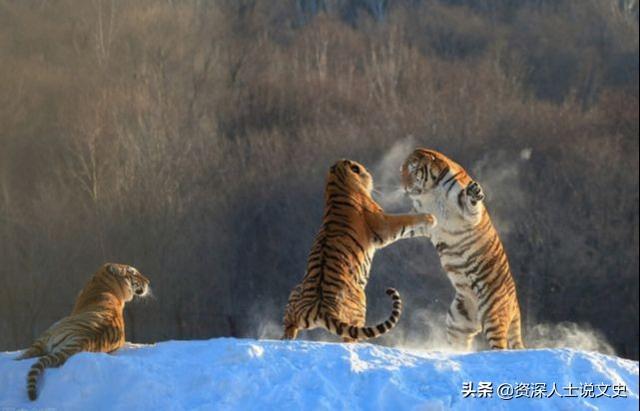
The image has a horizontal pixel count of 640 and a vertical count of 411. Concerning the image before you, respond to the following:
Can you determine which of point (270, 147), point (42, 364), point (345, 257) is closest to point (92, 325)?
point (42, 364)

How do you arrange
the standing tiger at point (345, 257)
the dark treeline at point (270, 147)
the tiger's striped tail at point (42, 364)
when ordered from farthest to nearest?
1. the dark treeline at point (270, 147)
2. the standing tiger at point (345, 257)
3. the tiger's striped tail at point (42, 364)

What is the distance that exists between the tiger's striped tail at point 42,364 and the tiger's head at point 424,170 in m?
2.33

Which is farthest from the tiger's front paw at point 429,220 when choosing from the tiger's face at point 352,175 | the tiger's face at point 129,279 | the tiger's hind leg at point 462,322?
the tiger's face at point 129,279

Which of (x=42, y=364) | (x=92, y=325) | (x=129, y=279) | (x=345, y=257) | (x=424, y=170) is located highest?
(x=424, y=170)

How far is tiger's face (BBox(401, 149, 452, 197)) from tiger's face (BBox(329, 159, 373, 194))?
37 cm

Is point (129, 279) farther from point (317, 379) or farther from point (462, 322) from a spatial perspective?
point (462, 322)

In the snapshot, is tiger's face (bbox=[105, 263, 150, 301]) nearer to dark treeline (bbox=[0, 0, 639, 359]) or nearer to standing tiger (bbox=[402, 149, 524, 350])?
standing tiger (bbox=[402, 149, 524, 350])

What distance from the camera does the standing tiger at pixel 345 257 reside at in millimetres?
5957

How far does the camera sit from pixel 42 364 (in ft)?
17.4

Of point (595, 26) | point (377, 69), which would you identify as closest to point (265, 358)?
point (377, 69)

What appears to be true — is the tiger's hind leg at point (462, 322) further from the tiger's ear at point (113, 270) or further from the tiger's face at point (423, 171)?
the tiger's ear at point (113, 270)

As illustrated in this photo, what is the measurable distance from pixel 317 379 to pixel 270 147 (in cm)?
1604

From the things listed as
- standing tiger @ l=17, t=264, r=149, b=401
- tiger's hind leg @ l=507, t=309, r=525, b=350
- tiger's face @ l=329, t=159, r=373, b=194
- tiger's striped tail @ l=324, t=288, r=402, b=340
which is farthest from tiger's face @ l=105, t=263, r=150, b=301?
tiger's hind leg @ l=507, t=309, r=525, b=350

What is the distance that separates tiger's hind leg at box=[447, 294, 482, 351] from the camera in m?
6.99
